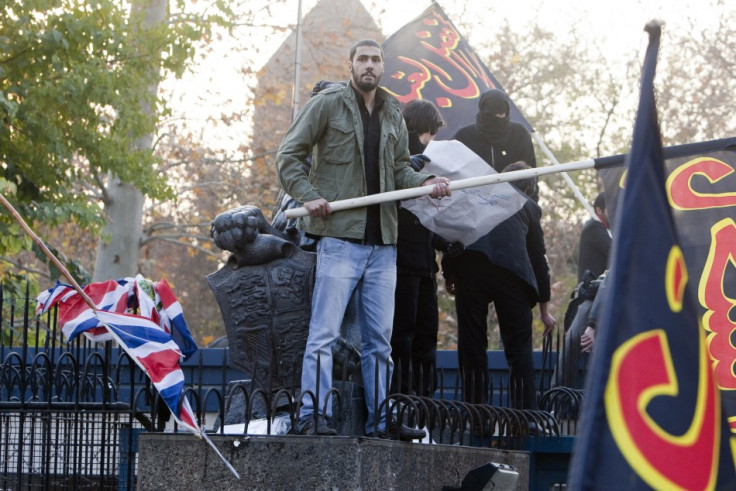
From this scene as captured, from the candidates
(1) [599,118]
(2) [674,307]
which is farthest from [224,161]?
(2) [674,307]

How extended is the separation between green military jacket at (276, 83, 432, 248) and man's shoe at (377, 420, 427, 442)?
939 mm

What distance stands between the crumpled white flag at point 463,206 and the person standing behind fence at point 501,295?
448mm

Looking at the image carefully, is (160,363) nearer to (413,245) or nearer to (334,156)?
(334,156)

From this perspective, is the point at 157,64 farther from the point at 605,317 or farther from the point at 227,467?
the point at 605,317

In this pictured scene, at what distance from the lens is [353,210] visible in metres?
6.77

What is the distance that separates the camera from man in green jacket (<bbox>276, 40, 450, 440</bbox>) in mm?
6719

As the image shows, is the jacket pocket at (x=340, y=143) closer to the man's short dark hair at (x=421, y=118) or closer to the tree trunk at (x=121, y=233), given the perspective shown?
the man's short dark hair at (x=421, y=118)

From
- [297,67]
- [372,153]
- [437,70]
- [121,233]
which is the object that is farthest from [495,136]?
[121,233]

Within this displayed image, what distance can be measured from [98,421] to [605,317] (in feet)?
18.1

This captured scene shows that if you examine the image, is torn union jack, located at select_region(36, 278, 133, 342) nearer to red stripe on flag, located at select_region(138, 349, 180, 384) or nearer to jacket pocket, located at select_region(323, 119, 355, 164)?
red stripe on flag, located at select_region(138, 349, 180, 384)

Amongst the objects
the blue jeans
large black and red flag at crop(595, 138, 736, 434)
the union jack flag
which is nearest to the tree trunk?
the union jack flag

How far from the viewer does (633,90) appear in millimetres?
31125

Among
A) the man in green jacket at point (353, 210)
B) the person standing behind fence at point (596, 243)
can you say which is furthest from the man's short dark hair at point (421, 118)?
the person standing behind fence at point (596, 243)

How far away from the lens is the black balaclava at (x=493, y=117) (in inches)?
360
